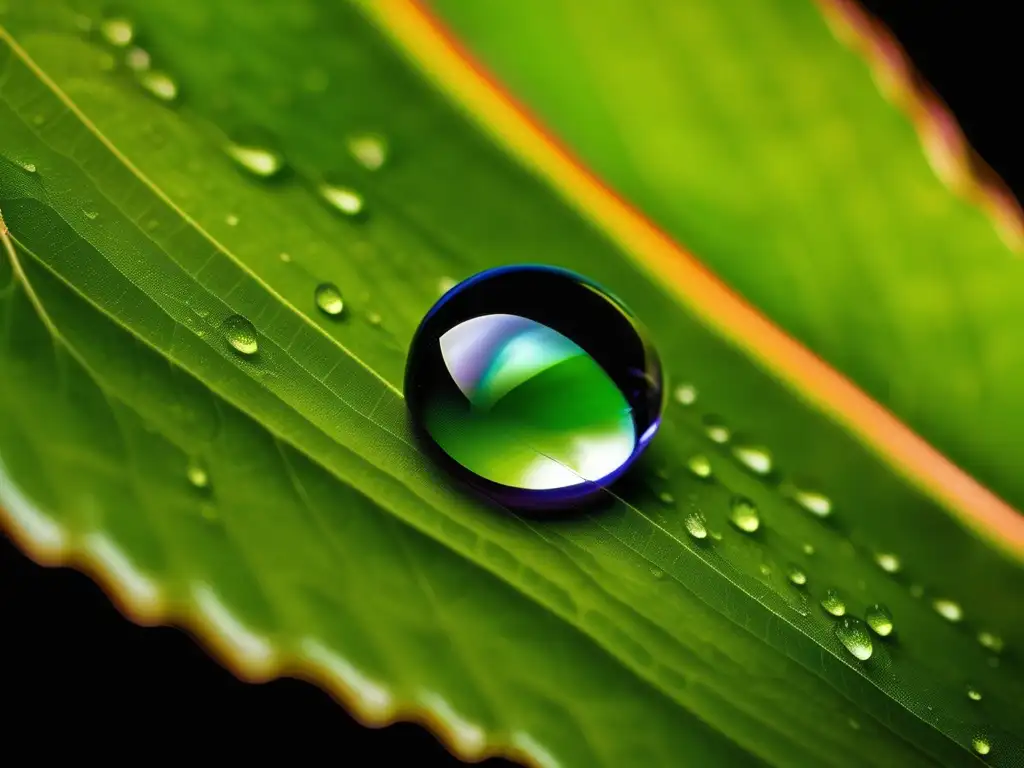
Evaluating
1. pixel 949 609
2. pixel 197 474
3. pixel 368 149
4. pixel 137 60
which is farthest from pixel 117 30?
pixel 949 609

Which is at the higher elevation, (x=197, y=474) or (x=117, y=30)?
(x=117, y=30)

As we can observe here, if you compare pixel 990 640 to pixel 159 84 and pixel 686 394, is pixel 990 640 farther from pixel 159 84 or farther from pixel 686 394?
pixel 159 84

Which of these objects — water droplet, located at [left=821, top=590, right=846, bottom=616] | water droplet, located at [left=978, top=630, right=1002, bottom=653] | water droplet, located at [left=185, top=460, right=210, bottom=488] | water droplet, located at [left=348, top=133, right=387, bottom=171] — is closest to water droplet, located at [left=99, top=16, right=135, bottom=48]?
water droplet, located at [left=348, top=133, right=387, bottom=171]

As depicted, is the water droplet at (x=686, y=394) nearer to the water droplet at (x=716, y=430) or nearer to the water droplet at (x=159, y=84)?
the water droplet at (x=716, y=430)

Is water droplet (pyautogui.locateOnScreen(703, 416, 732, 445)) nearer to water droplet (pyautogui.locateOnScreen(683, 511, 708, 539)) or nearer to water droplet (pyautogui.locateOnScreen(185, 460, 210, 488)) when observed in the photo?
water droplet (pyautogui.locateOnScreen(683, 511, 708, 539))

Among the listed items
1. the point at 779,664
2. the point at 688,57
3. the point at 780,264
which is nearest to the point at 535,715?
the point at 779,664

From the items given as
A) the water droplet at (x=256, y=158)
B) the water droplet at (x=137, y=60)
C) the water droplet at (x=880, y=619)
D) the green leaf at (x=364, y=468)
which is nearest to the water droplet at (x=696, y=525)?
the green leaf at (x=364, y=468)
